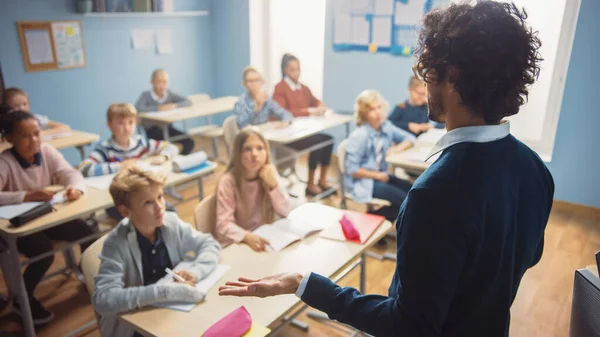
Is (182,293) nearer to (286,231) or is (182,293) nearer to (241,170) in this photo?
(286,231)

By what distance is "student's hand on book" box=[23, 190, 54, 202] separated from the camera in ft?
7.89

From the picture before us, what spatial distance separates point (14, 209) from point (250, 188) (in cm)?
118

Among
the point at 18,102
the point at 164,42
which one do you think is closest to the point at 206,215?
the point at 18,102

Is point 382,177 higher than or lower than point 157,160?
lower

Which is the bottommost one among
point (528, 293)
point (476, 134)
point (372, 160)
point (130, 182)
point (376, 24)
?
point (528, 293)

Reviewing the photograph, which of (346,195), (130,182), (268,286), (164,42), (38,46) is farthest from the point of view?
(164,42)

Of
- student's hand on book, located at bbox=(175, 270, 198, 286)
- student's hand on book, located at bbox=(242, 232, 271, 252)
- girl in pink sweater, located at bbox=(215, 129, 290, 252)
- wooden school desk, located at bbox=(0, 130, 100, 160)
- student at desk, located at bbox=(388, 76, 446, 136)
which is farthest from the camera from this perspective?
student at desk, located at bbox=(388, 76, 446, 136)

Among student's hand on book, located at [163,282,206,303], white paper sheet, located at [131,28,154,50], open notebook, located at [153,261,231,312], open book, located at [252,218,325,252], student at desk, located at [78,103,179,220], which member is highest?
white paper sheet, located at [131,28,154,50]

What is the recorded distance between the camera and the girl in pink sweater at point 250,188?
7.85 ft

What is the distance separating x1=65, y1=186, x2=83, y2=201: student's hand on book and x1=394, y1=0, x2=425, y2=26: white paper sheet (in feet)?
11.8

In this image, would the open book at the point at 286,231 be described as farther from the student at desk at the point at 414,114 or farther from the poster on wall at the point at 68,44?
the poster on wall at the point at 68,44

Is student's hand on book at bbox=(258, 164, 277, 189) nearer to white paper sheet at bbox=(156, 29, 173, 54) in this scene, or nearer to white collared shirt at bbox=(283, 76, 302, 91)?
white collared shirt at bbox=(283, 76, 302, 91)

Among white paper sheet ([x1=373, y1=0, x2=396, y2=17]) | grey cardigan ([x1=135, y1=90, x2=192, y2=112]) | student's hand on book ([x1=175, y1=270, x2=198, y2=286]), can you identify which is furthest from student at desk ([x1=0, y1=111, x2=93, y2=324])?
white paper sheet ([x1=373, y1=0, x2=396, y2=17])

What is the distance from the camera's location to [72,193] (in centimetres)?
248
